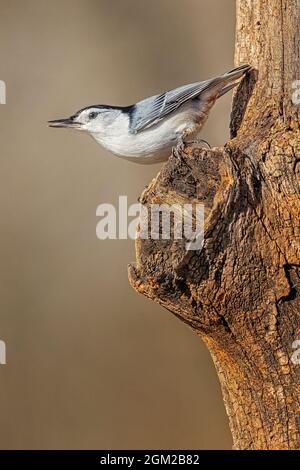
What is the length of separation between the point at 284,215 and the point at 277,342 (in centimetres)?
27

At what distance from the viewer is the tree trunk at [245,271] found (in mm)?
1730

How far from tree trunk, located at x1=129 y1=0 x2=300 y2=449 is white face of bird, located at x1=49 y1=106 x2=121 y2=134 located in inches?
30.6

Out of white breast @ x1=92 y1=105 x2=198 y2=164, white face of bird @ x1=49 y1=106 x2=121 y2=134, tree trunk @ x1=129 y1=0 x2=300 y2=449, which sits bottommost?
tree trunk @ x1=129 y1=0 x2=300 y2=449

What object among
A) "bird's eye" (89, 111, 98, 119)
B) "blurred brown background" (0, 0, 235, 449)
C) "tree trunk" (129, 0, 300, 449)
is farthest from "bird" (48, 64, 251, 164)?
"blurred brown background" (0, 0, 235, 449)

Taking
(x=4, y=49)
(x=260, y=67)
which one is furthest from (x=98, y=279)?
(x=260, y=67)

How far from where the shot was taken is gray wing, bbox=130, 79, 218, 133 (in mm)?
2439

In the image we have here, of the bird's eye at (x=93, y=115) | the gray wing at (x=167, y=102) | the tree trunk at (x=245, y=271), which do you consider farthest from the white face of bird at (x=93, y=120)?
the tree trunk at (x=245, y=271)

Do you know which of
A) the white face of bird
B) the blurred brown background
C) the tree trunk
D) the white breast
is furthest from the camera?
the blurred brown background

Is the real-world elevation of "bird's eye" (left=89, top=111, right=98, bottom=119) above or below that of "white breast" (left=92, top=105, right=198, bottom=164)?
above

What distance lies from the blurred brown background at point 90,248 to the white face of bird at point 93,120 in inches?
26.4

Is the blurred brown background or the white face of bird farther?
the blurred brown background

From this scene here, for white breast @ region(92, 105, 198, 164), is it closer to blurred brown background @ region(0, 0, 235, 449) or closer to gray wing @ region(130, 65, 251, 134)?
gray wing @ region(130, 65, 251, 134)

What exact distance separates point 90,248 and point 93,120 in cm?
86

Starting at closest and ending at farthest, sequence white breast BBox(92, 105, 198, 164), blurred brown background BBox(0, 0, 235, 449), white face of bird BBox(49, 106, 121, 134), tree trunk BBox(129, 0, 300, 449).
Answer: tree trunk BBox(129, 0, 300, 449) < white breast BBox(92, 105, 198, 164) < white face of bird BBox(49, 106, 121, 134) < blurred brown background BBox(0, 0, 235, 449)
